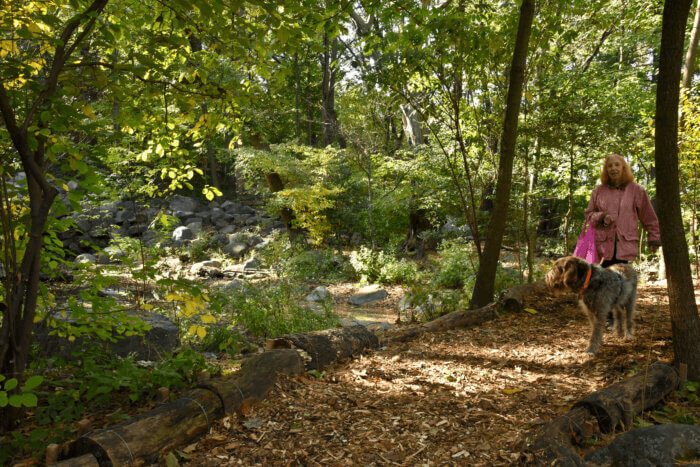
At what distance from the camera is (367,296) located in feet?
33.2

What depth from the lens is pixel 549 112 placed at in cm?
645

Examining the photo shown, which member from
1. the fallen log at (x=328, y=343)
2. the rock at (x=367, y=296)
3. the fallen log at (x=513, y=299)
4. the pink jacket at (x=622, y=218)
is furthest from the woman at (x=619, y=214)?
the rock at (x=367, y=296)

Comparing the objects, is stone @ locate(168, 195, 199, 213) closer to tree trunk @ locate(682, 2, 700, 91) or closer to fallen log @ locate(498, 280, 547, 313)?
fallen log @ locate(498, 280, 547, 313)

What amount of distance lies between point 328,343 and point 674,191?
3.14 m

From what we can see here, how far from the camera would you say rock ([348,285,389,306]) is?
9.91 metres

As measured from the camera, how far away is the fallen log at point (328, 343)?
3.93m

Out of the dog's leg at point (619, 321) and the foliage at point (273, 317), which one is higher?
the dog's leg at point (619, 321)

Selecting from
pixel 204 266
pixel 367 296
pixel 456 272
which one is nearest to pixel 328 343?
pixel 456 272

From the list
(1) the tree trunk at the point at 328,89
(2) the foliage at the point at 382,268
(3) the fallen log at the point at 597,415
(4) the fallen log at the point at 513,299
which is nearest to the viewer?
(3) the fallen log at the point at 597,415

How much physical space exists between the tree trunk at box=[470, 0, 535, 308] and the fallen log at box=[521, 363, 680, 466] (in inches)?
115

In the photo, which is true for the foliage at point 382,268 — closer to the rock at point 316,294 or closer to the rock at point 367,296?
the rock at point 367,296

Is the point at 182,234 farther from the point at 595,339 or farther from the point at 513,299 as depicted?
the point at 595,339

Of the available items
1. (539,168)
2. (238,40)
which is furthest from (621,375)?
(539,168)

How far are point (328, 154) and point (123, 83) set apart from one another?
11856 mm
